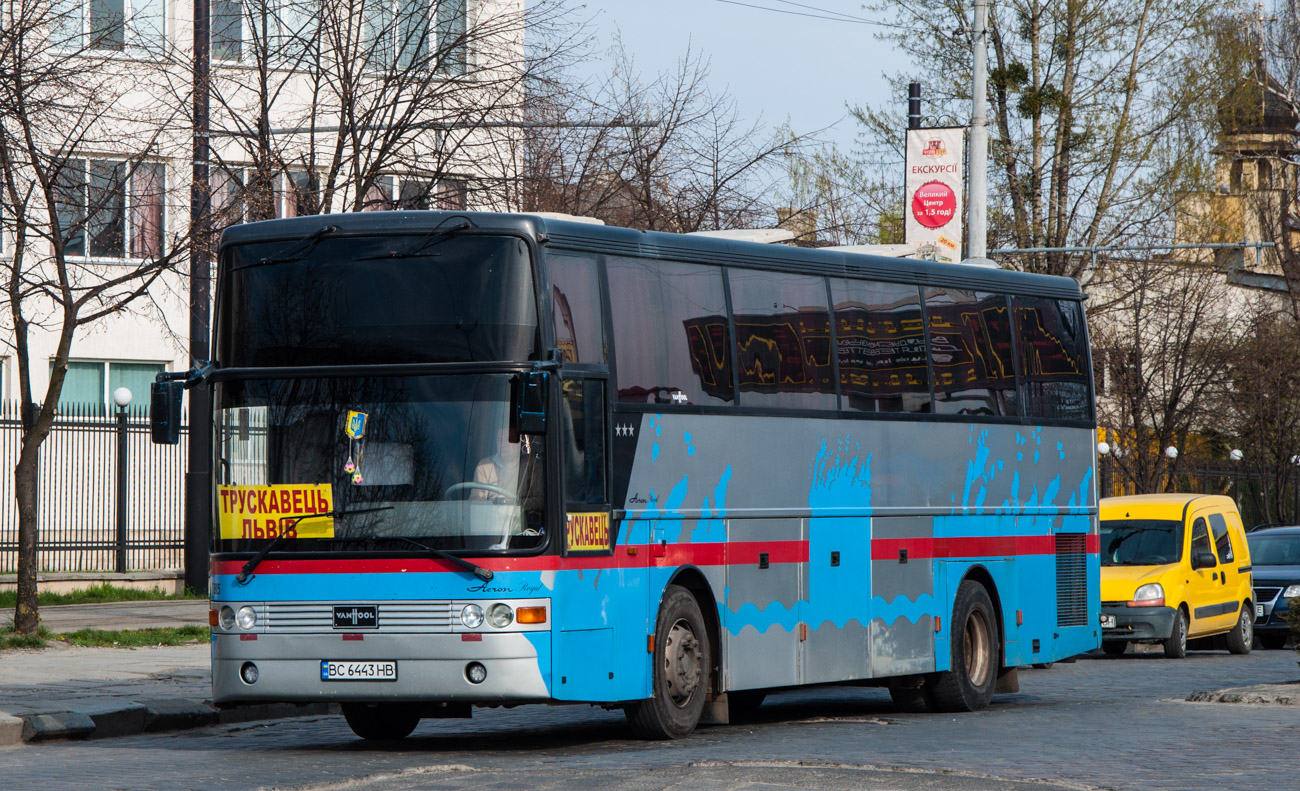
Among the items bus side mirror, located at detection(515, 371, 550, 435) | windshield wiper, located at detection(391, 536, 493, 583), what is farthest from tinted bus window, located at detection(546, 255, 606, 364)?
windshield wiper, located at detection(391, 536, 493, 583)

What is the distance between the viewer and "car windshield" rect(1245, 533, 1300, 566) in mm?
26781

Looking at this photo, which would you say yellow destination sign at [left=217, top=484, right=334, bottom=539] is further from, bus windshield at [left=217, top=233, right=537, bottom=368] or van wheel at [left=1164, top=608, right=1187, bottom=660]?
van wheel at [left=1164, top=608, right=1187, bottom=660]

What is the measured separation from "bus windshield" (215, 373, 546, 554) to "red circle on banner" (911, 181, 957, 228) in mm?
14286

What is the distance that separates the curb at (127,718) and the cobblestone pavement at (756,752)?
176 mm

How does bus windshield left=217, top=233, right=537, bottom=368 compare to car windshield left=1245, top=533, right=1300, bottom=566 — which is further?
car windshield left=1245, top=533, right=1300, bottom=566

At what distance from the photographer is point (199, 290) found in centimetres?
2214

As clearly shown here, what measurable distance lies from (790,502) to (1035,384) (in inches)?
153

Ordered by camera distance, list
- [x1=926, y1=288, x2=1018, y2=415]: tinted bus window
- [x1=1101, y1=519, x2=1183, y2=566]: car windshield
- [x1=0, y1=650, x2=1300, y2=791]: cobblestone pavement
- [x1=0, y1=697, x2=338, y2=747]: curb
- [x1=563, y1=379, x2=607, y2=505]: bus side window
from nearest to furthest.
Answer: [x1=0, y1=650, x2=1300, y2=791]: cobblestone pavement
[x1=563, y1=379, x2=607, y2=505]: bus side window
[x1=0, y1=697, x2=338, y2=747]: curb
[x1=926, y1=288, x2=1018, y2=415]: tinted bus window
[x1=1101, y1=519, x2=1183, y2=566]: car windshield

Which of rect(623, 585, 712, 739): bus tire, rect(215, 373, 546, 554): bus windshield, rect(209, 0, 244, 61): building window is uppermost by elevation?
rect(209, 0, 244, 61): building window

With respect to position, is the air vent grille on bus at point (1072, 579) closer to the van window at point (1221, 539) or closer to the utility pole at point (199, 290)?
the van window at point (1221, 539)

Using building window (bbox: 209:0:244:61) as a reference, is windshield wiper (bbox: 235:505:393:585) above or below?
below

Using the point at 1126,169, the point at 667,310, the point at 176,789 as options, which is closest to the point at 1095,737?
the point at 667,310

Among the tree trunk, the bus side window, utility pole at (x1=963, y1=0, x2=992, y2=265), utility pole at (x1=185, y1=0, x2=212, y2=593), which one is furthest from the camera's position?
utility pole at (x1=963, y1=0, x2=992, y2=265)

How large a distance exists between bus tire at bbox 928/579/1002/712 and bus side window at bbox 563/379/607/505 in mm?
4778
